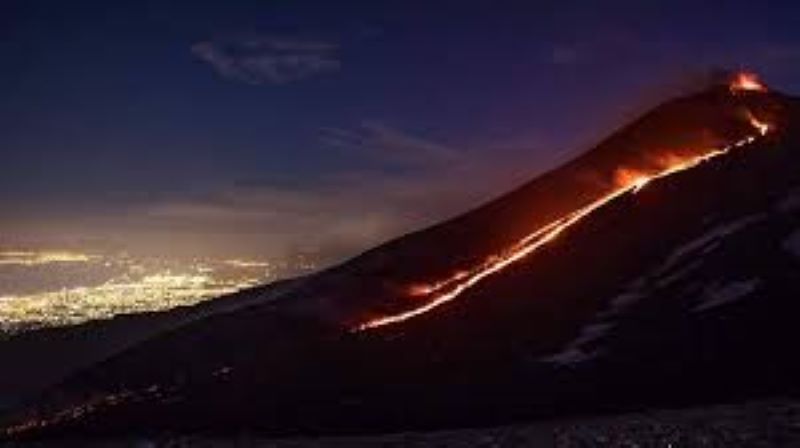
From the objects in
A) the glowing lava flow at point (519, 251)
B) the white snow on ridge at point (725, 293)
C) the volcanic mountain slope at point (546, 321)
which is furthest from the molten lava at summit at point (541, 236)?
the white snow on ridge at point (725, 293)

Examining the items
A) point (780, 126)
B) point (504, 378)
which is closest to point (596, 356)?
point (504, 378)

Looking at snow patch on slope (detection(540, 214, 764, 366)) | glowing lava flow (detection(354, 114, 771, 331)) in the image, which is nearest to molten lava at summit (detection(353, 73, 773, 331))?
glowing lava flow (detection(354, 114, 771, 331))

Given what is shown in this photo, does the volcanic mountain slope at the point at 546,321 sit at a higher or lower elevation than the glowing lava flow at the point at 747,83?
lower

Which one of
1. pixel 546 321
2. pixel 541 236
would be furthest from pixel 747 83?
pixel 546 321

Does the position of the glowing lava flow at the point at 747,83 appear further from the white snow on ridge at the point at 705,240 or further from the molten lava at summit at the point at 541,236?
the white snow on ridge at the point at 705,240

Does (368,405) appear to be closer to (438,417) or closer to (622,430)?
(438,417)

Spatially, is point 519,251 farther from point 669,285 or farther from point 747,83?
point 747,83

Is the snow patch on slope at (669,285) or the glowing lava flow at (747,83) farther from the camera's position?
the glowing lava flow at (747,83)
